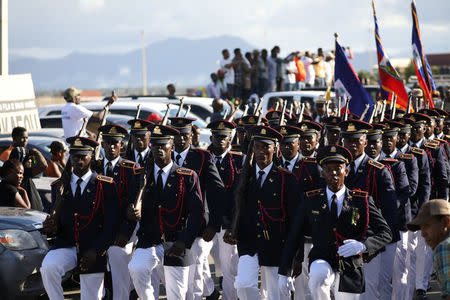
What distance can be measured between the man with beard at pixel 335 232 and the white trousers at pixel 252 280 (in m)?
0.50

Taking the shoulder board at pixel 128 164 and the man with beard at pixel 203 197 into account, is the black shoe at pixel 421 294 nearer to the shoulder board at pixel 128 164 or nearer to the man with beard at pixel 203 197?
the man with beard at pixel 203 197

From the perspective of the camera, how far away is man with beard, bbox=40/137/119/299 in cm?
862

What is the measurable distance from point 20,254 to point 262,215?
2801mm

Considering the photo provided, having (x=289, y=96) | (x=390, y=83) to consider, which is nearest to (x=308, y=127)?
(x=390, y=83)

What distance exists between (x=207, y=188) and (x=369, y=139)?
195cm

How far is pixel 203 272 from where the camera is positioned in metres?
10.4

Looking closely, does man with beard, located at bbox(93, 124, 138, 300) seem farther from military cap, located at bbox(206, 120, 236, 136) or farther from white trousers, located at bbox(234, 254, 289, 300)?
military cap, located at bbox(206, 120, 236, 136)

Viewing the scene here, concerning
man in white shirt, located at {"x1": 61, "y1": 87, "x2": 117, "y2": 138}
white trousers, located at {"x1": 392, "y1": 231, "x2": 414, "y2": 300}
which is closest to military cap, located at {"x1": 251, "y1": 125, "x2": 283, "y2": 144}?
white trousers, located at {"x1": 392, "y1": 231, "x2": 414, "y2": 300}

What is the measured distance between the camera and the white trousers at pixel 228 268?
10070 millimetres

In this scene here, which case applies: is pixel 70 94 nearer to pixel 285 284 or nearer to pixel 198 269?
pixel 198 269

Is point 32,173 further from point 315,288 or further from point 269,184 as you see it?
point 315,288

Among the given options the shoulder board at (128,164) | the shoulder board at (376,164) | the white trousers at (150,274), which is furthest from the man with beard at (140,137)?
the shoulder board at (376,164)

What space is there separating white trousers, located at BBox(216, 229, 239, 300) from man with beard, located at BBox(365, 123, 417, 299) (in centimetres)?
176

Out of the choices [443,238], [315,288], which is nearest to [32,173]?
[315,288]
